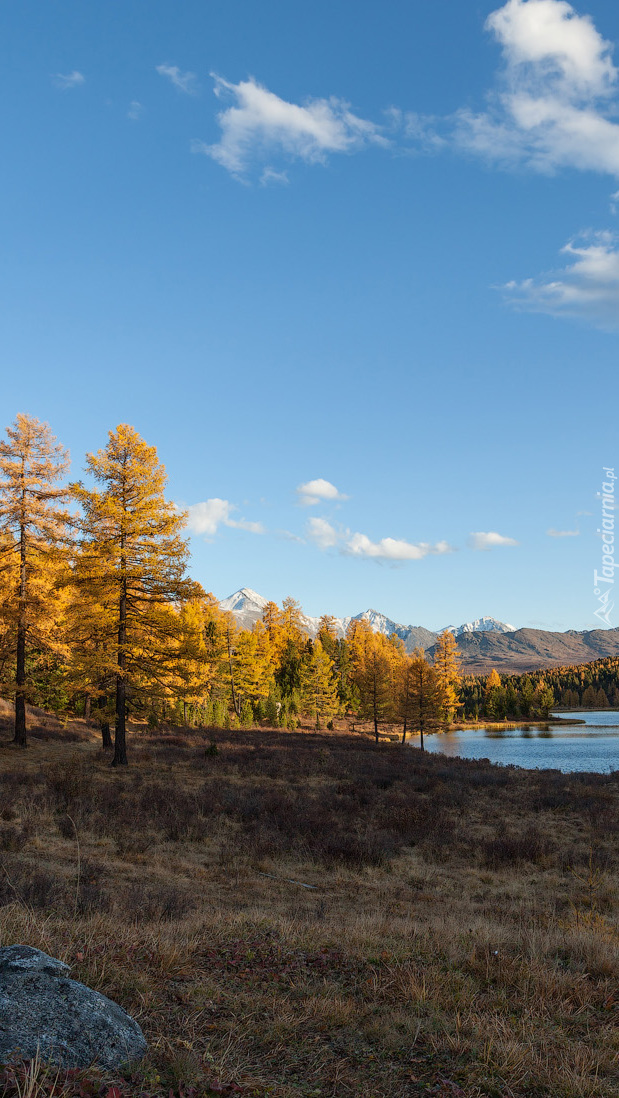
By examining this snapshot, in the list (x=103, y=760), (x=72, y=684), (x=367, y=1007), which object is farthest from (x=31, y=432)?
(x=367, y=1007)

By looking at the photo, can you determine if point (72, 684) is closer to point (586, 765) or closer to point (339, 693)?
point (586, 765)

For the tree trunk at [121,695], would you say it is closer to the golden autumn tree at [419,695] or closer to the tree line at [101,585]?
the tree line at [101,585]

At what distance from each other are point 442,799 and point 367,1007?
15.7 m

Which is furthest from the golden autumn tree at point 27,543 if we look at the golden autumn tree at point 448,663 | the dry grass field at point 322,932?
the golden autumn tree at point 448,663

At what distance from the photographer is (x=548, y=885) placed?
39.4 feet

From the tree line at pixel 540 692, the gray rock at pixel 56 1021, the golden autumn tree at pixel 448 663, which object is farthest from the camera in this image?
the tree line at pixel 540 692

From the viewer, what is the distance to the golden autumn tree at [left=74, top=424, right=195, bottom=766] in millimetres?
21109

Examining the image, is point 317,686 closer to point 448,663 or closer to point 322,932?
point 448,663

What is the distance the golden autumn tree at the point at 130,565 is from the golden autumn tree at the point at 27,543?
2.68m

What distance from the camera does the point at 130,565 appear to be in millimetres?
21594

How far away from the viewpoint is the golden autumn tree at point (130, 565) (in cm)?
2111

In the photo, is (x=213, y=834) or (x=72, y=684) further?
(x=72, y=684)

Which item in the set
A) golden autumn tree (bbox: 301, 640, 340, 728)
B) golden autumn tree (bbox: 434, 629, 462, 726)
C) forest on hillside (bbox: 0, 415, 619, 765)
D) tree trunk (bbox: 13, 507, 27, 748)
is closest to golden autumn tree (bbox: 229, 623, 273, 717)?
golden autumn tree (bbox: 301, 640, 340, 728)

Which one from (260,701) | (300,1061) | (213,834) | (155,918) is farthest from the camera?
(260,701)
